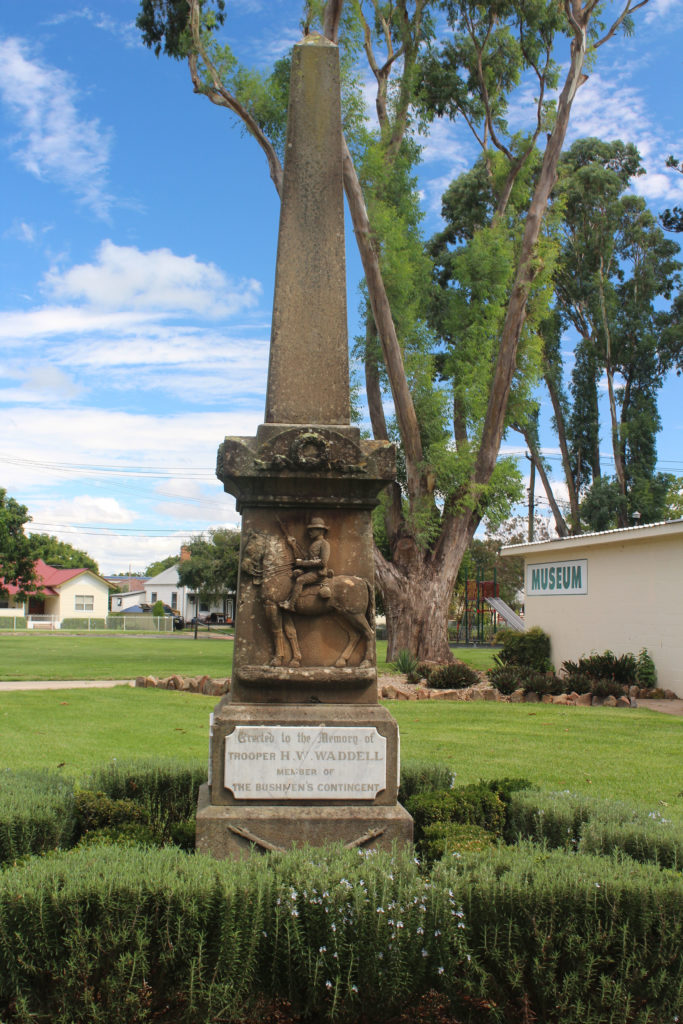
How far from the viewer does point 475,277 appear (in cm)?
2191

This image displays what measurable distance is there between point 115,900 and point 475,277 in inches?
807

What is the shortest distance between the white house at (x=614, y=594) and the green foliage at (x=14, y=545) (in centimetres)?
2932

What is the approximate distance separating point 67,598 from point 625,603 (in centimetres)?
5638

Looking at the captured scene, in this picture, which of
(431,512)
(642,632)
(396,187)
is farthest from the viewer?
(396,187)

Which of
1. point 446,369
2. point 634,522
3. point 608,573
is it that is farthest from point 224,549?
point 608,573

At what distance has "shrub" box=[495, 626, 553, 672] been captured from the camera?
19094 millimetres

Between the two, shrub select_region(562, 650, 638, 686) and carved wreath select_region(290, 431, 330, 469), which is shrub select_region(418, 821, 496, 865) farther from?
shrub select_region(562, 650, 638, 686)

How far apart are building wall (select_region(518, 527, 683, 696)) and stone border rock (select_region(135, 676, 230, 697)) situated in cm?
748

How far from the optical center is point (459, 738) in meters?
10.2

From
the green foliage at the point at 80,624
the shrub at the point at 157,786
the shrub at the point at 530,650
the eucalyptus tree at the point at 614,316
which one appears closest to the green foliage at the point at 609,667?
the shrub at the point at 530,650

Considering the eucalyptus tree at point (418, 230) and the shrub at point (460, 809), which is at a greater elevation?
the eucalyptus tree at point (418, 230)

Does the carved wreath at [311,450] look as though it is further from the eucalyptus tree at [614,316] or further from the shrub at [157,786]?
the eucalyptus tree at [614,316]

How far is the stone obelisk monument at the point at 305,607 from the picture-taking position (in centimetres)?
452

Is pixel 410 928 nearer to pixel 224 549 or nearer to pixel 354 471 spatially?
pixel 354 471
